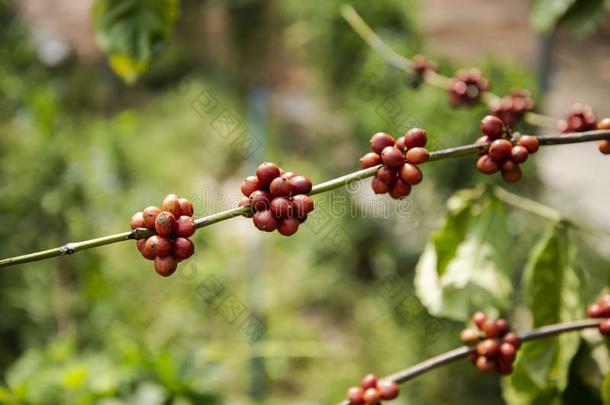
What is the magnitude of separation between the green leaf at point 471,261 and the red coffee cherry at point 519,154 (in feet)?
1.11

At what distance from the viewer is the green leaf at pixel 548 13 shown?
80cm

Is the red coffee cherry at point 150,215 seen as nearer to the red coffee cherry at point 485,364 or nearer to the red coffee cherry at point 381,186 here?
the red coffee cherry at point 381,186

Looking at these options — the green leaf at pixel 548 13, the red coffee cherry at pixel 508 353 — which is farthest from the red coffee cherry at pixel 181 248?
the green leaf at pixel 548 13

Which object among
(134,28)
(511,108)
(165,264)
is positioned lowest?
(165,264)

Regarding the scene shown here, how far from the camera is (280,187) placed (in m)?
0.47

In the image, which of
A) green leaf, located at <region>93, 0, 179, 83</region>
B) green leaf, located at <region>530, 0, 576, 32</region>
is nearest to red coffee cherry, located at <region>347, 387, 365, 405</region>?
green leaf, located at <region>530, 0, 576, 32</region>

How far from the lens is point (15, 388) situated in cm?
138

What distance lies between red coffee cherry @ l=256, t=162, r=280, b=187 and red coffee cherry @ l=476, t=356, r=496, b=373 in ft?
1.10

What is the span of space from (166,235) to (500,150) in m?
0.30

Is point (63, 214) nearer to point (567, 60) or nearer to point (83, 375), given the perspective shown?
point (83, 375)

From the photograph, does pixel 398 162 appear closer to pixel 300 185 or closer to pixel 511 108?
pixel 300 185

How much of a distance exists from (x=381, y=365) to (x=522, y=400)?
152 centimetres

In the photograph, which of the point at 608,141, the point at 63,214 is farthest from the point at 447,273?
the point at 63,214

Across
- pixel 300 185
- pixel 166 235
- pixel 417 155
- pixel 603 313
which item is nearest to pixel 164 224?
pixel 166 235
